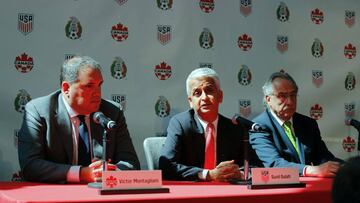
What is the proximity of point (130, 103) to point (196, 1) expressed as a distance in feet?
3.15

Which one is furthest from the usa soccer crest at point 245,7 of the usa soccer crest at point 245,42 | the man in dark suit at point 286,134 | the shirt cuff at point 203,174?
the shirt cuff at point 203,174

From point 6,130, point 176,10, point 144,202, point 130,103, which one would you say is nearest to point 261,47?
point 176,10

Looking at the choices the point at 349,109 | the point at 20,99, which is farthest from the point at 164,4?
the point at 349,109

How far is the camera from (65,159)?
292cm

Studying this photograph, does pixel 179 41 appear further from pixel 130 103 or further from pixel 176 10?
pixel 130 103

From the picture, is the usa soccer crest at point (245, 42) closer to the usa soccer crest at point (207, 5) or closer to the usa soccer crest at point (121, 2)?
the usa soccer crest at point (207, 5)

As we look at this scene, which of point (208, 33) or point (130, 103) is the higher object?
point (208, 33)

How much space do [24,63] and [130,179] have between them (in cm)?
170

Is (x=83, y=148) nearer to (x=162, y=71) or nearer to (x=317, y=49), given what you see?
(x=162, y=71)

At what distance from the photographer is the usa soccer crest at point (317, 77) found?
461 cm

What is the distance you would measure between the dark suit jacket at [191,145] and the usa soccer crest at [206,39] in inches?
33.5

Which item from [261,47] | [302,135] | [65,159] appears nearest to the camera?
[65,159]

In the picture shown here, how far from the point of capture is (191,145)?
3328mm

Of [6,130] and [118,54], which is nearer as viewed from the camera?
[6,130]
